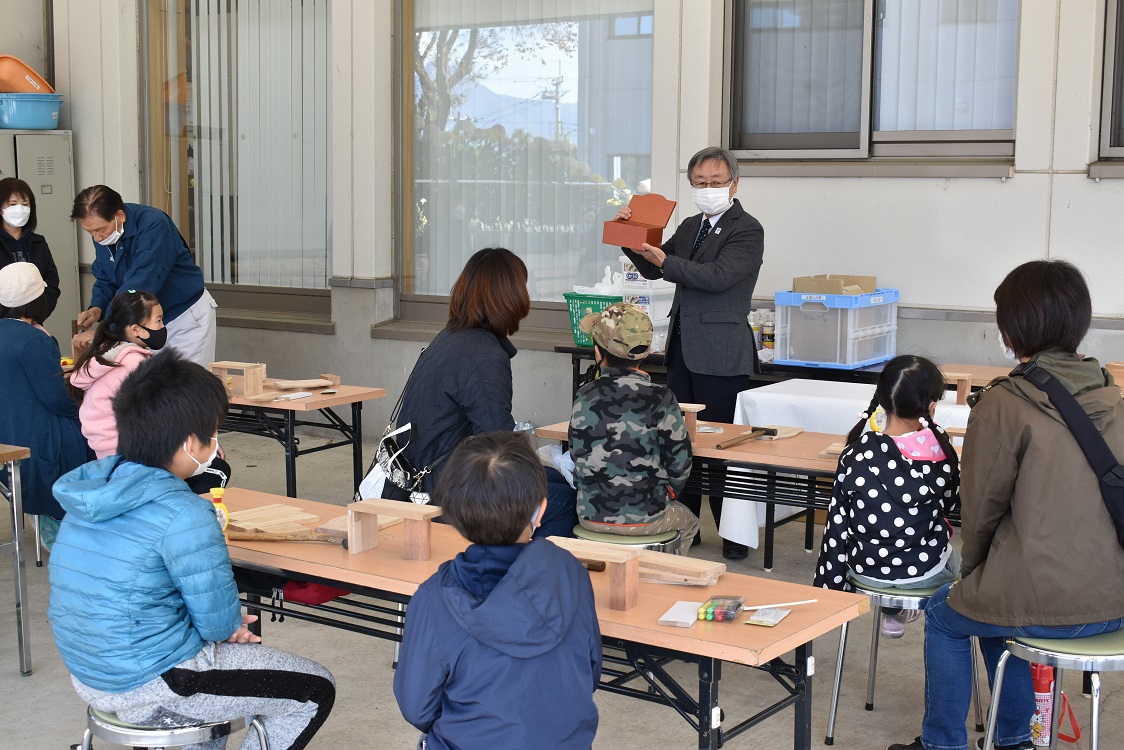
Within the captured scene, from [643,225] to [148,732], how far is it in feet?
10.4

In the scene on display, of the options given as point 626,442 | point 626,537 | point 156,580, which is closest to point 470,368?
point 626,442

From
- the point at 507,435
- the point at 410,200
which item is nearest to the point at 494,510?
the point at 507,435

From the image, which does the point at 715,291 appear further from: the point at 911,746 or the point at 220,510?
the point at 220,510

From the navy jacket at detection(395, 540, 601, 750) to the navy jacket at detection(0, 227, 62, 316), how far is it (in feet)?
14.8

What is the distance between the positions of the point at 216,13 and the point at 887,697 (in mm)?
7029

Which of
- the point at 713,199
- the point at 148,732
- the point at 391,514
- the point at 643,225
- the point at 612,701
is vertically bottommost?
the point at 612,701

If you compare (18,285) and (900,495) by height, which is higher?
(18,285)

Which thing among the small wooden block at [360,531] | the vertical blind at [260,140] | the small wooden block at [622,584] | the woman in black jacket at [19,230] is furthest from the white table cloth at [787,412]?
the vertical blind at [260,140]

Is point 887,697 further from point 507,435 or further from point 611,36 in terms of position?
point 611,36

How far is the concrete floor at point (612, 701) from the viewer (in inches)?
131

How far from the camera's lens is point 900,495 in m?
3.16

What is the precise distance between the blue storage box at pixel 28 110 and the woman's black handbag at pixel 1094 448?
766 centimetres

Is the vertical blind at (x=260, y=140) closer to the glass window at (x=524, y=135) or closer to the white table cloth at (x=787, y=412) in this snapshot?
the glass window at (x=524, y=135)

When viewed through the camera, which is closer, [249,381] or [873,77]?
[249,381]
